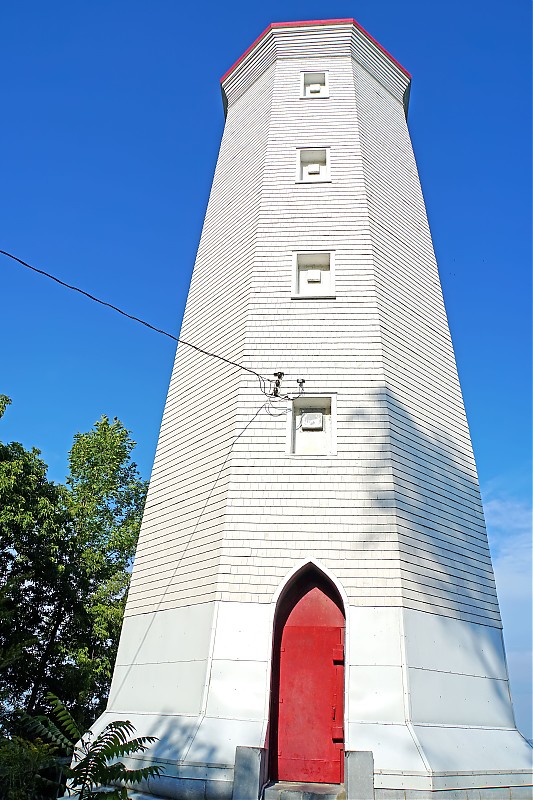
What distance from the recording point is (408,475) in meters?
8.88

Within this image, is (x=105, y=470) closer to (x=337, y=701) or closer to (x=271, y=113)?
(x=271, y=113)

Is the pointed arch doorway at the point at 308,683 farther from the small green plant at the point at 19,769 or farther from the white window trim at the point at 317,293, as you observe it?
the white window trim at the point at 317,293

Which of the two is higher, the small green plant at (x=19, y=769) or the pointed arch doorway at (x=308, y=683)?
the pointed arch doorway at (x=308, y=683)

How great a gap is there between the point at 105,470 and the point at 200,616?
16080 mm

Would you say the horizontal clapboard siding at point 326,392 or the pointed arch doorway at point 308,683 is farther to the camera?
the horizontal clapboard siding at point 326,392

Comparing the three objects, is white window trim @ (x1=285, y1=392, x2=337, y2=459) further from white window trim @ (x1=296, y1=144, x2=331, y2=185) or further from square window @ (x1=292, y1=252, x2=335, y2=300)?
white window trim @ (x1=296, y1=144, x2=331, y2=185)

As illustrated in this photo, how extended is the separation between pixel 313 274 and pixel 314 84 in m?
6.14

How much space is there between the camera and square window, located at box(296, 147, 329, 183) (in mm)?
12342

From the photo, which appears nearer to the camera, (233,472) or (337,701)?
(337,701)

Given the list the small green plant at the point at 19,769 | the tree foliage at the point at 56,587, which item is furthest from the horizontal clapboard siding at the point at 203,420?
the tree foliage at the point at 56,587

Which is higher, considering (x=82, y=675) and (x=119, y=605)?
(x=119, y=605)

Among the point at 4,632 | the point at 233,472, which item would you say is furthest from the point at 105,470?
the point at 233,472

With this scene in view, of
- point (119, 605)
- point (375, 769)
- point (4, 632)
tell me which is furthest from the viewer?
point (119, 605)

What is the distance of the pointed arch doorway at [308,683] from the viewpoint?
7457 mm
